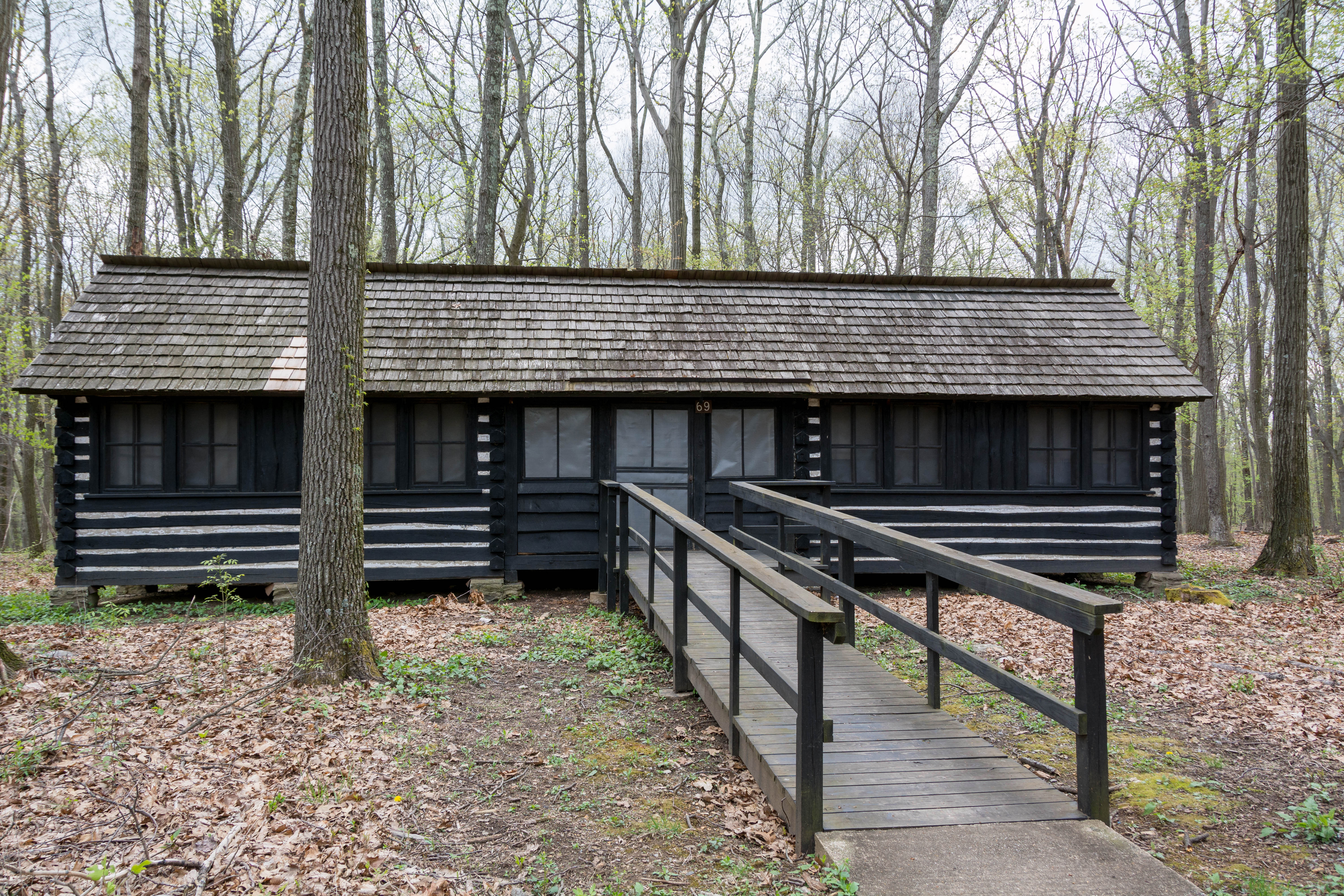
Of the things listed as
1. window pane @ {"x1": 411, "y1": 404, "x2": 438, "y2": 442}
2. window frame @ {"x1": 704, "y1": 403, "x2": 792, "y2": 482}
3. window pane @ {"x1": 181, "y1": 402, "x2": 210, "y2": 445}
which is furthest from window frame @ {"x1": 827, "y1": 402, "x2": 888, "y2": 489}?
window pane @ {"x1": 181, "y1": 402, "x2": 210, "y2": 445}

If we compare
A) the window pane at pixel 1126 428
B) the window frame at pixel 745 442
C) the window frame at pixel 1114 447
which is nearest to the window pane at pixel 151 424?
the window frame at pixel 745 442

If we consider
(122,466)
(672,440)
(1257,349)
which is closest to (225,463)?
(122,466)

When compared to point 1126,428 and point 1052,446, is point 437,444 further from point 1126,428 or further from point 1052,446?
point 1126,428

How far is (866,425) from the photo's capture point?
33.4ft

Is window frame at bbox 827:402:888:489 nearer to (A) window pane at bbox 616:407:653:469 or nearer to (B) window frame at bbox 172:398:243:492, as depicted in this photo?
(A) window pane at bbox 616:407:653:469

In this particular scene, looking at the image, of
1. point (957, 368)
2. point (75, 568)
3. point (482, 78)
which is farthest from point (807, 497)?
point (482, 78)

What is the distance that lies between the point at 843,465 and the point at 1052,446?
2851 mm

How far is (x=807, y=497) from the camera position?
823 centimetres

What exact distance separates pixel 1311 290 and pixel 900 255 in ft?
48.0

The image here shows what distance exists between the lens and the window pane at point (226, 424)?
927 centimetres

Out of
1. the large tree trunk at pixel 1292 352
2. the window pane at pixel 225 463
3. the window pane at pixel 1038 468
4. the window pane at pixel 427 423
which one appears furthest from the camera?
the window pane at pixel 1038 468

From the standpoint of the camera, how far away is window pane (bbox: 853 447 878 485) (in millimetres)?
10141

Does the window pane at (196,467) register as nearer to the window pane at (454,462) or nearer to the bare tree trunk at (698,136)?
the window pane at (454,462)

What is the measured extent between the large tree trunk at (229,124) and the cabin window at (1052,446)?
575 inches
